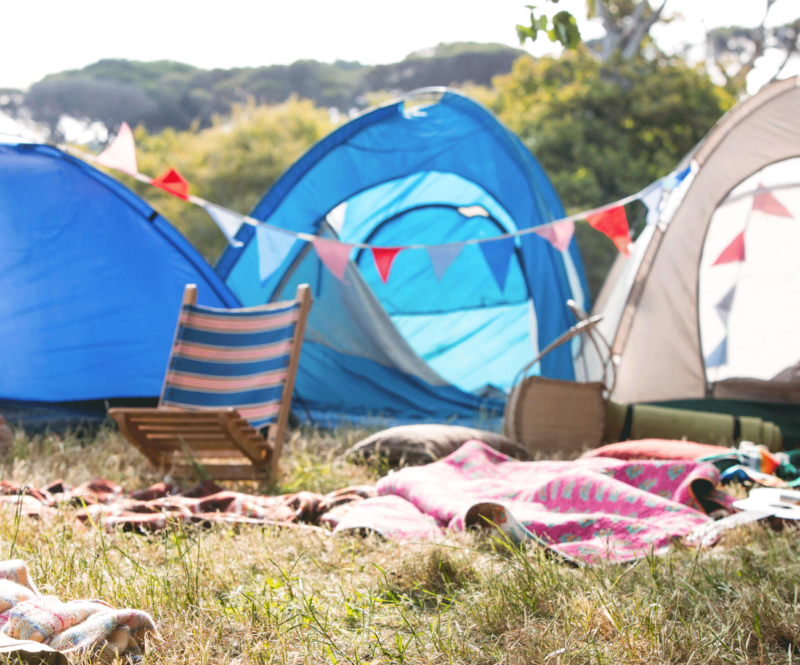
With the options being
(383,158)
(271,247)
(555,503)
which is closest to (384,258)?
(271,247)

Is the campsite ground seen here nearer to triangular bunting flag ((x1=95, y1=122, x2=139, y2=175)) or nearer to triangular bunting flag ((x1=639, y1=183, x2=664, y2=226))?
triangular bunting flag ((x1=95, y1=122, x2=139, y2=175))

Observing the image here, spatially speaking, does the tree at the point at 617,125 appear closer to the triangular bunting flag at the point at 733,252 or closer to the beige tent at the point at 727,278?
the beige tent at the point at 727,278

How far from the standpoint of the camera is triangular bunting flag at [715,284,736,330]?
3.92 metres

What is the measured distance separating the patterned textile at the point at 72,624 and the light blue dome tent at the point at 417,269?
2.98 meters

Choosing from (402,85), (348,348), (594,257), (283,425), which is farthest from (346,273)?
(402,85)

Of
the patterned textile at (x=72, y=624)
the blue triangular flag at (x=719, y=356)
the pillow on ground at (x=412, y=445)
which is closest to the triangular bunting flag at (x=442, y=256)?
the pillow on ground at (x=412, y=445)

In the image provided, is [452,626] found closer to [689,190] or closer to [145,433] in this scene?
[145,433]

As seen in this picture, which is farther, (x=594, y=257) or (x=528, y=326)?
(x=594, y=257)

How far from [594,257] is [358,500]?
958 cm

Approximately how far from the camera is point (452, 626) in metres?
1.43

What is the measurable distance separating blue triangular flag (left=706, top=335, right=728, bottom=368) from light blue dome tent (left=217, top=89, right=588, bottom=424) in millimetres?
908

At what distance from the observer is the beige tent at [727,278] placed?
12.3ft

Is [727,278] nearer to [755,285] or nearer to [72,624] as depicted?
[755,285]

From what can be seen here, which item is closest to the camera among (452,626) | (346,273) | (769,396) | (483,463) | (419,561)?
(452,626)
